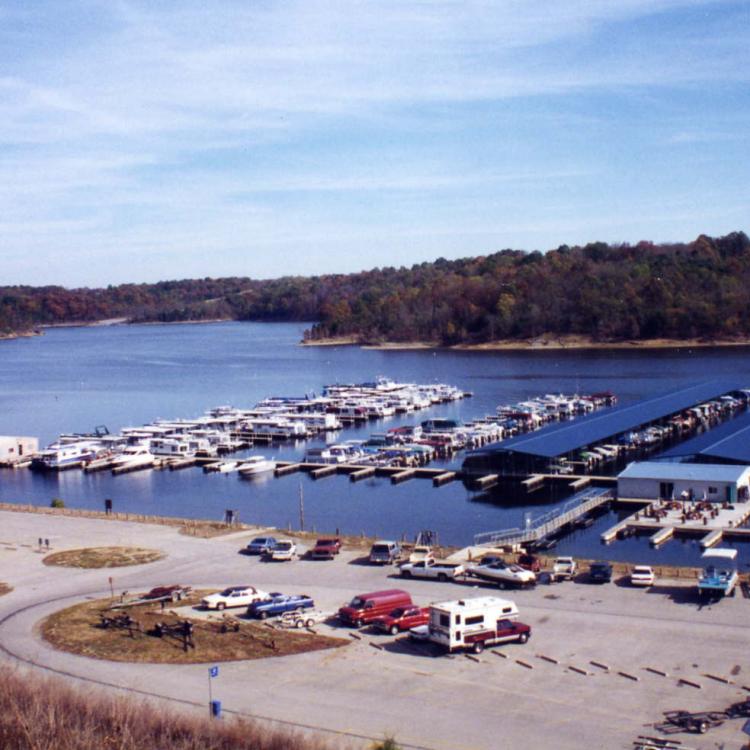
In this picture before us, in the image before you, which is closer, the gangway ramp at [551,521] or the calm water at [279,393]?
the gangway ramp at [551,521]

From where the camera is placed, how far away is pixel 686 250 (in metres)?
118

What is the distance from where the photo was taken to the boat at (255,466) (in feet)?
113

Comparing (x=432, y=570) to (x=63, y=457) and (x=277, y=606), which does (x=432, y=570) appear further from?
(x=63, y=457)

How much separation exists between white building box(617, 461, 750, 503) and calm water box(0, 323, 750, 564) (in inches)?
54.3

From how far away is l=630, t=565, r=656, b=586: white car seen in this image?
16594 millimetres

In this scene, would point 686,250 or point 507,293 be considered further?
point 686,250

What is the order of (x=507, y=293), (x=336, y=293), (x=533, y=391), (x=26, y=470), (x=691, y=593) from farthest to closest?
(x=336, y=293)
(x=507, y=293)
(x=533, y=391)
(x=26, y=470)
(x=691, y=593)

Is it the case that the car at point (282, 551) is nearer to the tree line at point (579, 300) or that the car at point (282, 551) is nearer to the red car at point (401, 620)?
the red car at point (401, 620)

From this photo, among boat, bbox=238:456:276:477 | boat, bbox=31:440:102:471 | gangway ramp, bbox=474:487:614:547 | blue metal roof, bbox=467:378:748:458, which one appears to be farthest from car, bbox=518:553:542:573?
boat, bbox=31:440:102:471

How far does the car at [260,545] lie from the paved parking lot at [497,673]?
2.07m

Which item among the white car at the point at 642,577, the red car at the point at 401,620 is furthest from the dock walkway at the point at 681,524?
the red car at the point at 401,620

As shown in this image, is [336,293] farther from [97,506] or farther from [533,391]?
[97,506]

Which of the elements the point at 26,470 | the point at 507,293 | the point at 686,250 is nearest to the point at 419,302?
the point at 507,293

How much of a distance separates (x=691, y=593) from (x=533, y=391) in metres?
40.2
